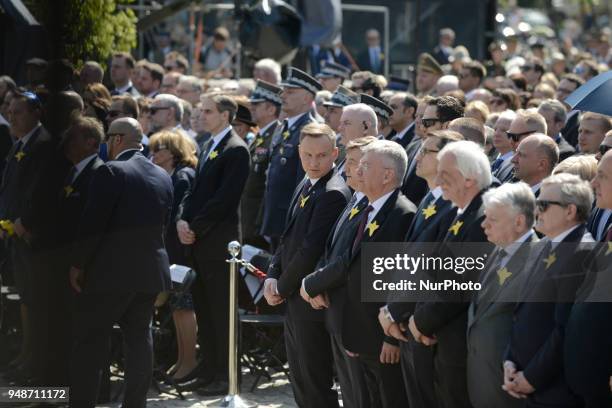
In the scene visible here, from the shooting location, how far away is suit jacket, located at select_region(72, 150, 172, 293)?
785 centimetres

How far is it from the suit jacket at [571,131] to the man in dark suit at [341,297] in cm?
387

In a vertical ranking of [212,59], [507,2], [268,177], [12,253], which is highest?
[507,2]

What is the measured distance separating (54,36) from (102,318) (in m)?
1.81

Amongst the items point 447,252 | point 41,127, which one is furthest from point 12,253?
point 447,252

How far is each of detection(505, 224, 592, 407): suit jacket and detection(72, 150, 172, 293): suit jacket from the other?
2.97 meters

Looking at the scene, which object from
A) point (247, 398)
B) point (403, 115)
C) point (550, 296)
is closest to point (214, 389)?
point (247, 398)

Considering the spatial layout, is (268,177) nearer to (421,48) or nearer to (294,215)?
(294,215)

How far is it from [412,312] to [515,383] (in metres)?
0.99

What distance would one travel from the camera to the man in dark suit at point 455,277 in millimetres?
6262

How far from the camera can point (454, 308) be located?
628 centimetres

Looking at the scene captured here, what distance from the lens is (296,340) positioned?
783 centimetres

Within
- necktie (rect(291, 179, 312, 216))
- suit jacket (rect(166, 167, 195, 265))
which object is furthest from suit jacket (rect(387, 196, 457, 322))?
suit jacket (rect(166, 167, 195, 265))

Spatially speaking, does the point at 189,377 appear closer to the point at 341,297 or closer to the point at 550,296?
the point at 341,297

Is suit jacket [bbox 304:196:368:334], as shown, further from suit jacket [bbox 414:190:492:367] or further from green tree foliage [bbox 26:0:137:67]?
green tree foliage [bbox 26:0:137:67]
